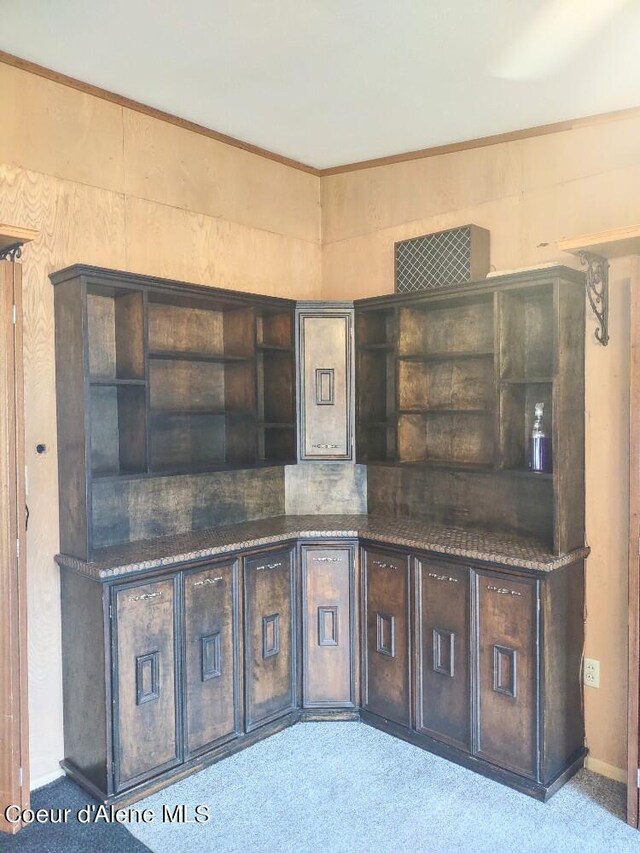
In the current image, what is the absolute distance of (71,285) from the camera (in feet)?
9.50

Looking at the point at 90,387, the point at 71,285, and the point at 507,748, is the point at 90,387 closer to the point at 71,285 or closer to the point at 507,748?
the point at 71,285

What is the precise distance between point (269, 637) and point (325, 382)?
4.61 feet

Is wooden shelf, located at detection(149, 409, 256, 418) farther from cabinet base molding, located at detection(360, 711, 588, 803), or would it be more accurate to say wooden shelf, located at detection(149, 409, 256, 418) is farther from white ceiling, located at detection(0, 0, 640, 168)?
cabinet base molding, located at detection(360, 711, 588, 803)

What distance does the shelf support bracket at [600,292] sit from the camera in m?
2.99

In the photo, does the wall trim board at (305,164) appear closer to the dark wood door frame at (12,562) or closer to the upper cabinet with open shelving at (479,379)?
the upper cabinet with open shelving at (479,379)

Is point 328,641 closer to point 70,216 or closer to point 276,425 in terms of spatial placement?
point 276,425

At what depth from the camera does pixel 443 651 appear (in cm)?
318

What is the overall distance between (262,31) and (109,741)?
9.52ft

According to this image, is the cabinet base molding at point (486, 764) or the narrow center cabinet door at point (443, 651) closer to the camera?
the cabinet base molding at point (486, 764)

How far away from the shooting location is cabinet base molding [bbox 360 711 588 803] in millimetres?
2870

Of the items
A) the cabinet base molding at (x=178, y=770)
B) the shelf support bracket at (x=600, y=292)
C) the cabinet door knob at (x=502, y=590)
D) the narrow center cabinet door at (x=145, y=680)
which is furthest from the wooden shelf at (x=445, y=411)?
the cabinet base molding at (x=178, y=770)

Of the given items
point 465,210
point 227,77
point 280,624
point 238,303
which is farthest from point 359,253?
point 280,624

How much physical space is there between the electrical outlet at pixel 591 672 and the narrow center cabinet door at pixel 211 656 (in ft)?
5.42

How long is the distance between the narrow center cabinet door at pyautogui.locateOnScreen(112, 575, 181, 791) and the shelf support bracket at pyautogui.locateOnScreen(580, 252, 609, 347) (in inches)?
87.8
